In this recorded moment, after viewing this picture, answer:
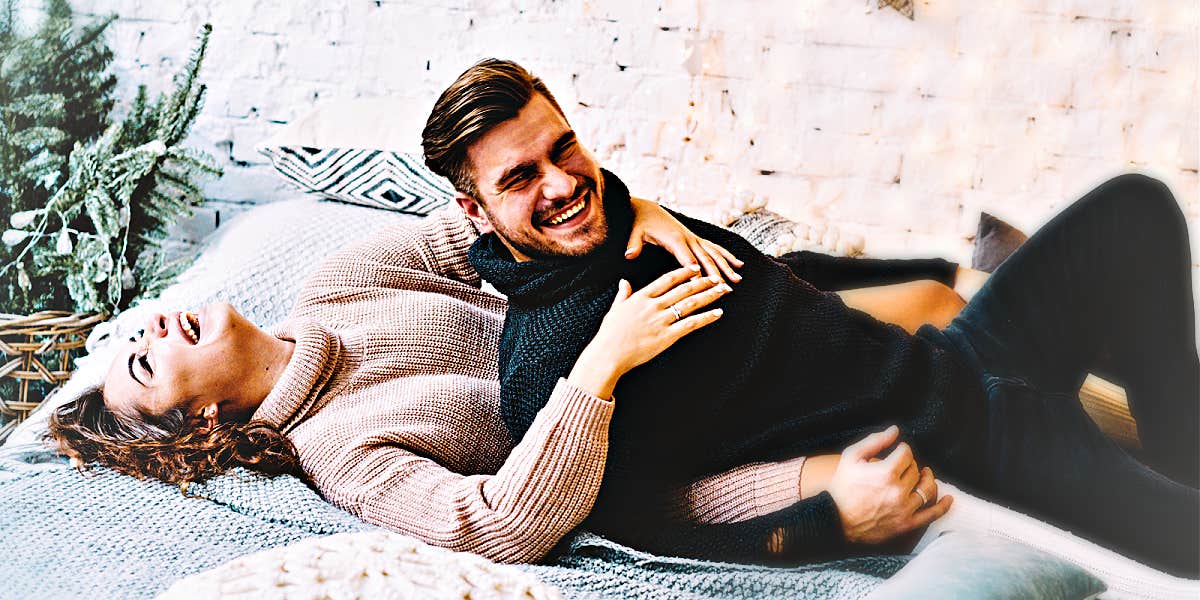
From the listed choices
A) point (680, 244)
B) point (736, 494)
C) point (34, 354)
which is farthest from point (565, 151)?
point (34, 354)

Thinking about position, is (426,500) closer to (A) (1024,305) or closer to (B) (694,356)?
(B) (694,356)

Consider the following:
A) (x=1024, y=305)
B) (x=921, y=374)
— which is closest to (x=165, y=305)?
(x=921, y=374)

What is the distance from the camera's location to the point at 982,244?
1.20 meters

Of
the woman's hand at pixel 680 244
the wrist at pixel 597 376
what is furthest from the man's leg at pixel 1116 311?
the wrist at pixel 597 376

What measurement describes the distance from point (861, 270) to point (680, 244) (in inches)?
12.4

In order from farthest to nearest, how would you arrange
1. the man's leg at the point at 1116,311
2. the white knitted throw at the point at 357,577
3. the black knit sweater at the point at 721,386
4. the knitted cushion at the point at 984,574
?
the man's leg at the point at 1116,311 < the black knit sweater at the point at 721,386 < the knitted cushion at the point at 984,574 < the white knitted throw at the point at 357,577

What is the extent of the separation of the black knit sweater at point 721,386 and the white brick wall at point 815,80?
0.18m

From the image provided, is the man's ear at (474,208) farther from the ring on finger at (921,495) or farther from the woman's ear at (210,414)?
the ring on finger at (921,495)

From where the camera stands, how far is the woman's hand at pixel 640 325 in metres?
0.96

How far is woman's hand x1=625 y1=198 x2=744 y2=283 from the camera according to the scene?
40.3 inches

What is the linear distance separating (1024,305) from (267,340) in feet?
2.93

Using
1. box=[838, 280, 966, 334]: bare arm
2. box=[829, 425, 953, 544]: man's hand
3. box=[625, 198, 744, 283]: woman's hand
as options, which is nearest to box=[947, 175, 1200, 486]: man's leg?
box=[838, 280, 966, 334]: bare arm

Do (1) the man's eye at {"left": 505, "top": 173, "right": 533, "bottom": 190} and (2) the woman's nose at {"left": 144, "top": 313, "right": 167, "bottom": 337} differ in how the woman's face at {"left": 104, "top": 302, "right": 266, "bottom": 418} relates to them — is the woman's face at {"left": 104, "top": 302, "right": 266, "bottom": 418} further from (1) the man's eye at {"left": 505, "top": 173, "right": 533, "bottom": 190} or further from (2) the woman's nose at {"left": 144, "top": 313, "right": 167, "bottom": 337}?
(1) the man's eye at {"left": 505, "top": 173, "right": 533, "bottom": 190}

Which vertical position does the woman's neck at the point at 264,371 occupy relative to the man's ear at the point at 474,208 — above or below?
below
